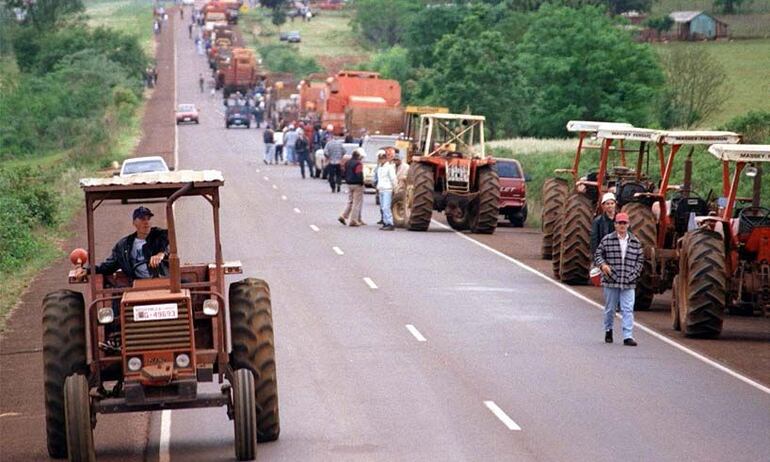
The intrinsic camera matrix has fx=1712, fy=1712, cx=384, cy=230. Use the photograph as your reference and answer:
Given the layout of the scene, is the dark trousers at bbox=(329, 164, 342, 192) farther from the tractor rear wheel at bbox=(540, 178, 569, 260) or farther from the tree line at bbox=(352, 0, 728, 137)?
the tree line at bbox=(352, 0, 728, 137)

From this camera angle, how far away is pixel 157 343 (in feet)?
44.9

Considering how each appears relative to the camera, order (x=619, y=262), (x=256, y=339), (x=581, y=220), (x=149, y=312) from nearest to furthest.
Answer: (x=149, y=312) → (x=256, y=339) → (x=619, y=262) → (x=581, y=220)

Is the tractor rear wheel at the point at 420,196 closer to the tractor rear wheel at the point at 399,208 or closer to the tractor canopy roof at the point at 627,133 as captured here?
the tractor rear wheel at the point at 399,208

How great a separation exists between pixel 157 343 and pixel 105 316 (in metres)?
0.55

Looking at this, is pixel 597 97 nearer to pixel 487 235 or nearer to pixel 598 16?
pixel 598 16

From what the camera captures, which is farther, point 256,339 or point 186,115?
point 186,115

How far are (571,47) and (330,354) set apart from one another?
61901mm

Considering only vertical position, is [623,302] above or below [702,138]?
below

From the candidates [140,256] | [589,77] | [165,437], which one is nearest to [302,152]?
[589,77]

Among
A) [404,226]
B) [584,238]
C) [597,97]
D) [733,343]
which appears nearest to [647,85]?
[597,97]

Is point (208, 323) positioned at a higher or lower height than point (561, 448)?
higher

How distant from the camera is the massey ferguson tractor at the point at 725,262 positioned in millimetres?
21531

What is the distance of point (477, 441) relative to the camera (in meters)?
14.9

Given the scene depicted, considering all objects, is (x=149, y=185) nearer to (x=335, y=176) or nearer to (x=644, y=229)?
(x=644, y=229)
